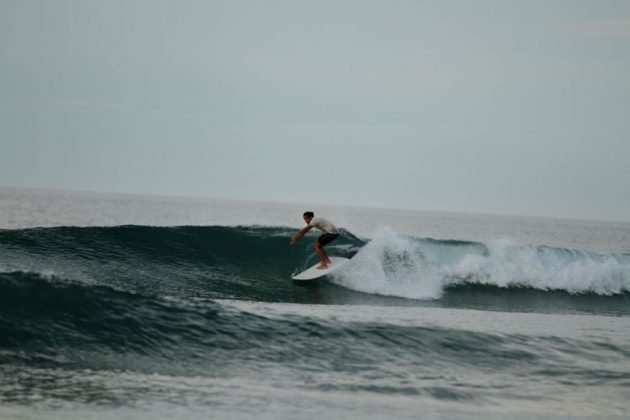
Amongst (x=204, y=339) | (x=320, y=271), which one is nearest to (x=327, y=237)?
(x=320, y=271)

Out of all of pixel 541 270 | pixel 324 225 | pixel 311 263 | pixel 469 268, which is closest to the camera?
pixel 324 225

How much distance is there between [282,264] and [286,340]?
845 centimetres

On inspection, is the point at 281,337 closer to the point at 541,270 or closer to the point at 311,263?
the point at 311,263

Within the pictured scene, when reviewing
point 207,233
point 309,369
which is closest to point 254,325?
point 309,369

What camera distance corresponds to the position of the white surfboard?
53.4 feet

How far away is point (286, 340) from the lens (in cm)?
1029

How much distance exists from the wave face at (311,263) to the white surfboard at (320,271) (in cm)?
28

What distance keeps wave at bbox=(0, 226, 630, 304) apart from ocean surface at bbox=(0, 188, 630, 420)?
0.08 metres

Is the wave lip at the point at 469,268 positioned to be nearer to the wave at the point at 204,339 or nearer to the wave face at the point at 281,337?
the wave face at the point at 281,337

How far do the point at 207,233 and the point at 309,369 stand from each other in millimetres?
11898

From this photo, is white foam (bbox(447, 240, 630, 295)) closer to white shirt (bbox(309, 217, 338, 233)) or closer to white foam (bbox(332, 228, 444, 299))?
white foam (bbox(332, 228, 444, 299))

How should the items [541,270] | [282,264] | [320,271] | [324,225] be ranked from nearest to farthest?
[324,225] → [320,271] → [282,264] → [541,270]

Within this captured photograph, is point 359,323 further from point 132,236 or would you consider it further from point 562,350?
point 132,236

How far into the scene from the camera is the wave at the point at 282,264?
15547 millimetres
